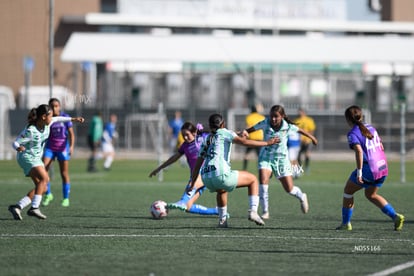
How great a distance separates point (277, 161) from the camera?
16.8 m

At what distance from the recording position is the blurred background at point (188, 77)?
44.8 metres

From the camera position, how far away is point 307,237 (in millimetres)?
13789

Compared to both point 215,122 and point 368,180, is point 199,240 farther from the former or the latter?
point 368,180

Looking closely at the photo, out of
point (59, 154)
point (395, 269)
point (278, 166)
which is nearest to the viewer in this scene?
point (395, 269)

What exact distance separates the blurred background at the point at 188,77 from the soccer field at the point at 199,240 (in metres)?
22.2

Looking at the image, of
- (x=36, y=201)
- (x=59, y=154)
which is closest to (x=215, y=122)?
(x=36, y=201)

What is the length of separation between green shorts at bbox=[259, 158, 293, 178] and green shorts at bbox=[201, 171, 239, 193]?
95.1 inches

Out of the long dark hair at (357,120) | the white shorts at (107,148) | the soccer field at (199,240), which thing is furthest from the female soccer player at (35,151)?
the white shorts at (107,148)

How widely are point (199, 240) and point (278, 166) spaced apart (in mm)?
3820

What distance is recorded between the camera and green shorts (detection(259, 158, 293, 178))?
16758mm

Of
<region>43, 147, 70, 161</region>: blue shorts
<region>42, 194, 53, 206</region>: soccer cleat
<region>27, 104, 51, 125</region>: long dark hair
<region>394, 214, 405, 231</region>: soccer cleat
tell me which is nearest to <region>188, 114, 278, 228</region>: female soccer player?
<region>394, 214, 405, 231</region>: soccer cleat

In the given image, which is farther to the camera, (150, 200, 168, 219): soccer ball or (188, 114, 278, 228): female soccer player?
(150, 200, 168, 219): soccer ball

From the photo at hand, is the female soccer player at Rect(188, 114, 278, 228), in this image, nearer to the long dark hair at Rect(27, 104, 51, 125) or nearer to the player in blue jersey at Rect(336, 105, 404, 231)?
the player in blue jersey at Rect(336, 105, 404, 231)

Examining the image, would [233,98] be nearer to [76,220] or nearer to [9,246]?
[76,220]
